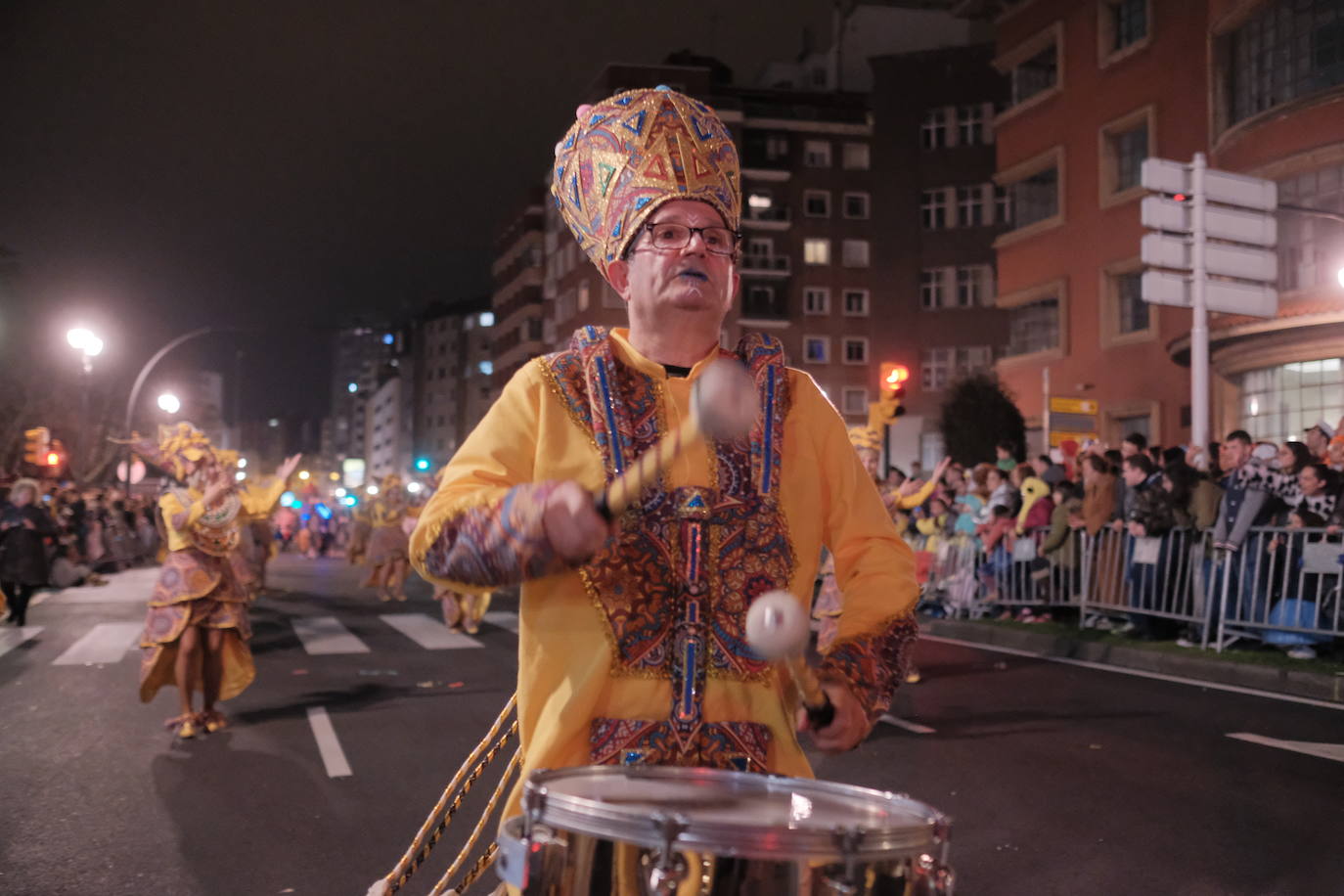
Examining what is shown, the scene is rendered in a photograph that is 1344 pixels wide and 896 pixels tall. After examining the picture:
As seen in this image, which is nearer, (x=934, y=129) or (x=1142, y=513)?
(x=1142, y=513)

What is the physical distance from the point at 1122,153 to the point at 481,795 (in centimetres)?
2662

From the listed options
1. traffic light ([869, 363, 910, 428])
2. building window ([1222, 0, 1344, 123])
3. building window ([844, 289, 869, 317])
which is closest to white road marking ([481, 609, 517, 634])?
traffic light ([869, 363, 910, 428])

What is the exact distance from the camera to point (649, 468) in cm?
193

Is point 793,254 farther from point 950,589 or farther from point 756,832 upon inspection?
point 756,832

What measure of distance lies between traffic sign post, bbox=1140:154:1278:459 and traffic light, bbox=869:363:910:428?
12.9 ft

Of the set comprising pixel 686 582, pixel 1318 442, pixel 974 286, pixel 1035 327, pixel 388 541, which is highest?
pixel 974 286

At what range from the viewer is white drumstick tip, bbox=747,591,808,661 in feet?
6.15

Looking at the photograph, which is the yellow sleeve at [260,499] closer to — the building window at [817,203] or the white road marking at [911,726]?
the white road marking at [911,726]

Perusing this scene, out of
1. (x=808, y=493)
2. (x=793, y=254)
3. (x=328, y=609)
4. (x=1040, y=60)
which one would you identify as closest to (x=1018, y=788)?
(x=808, y=493)

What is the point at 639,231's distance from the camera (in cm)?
258

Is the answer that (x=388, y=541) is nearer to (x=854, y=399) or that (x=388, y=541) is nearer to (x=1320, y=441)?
(x=1320, y=441)

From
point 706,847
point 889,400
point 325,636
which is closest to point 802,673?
point 706,847

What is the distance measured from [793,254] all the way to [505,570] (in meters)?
63.0

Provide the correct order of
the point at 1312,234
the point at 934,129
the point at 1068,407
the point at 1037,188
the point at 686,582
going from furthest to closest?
the point at 934,129 → the point at 1037,188 → the point at 1312,234 → the point at 1068,407 → the point at 686,582
